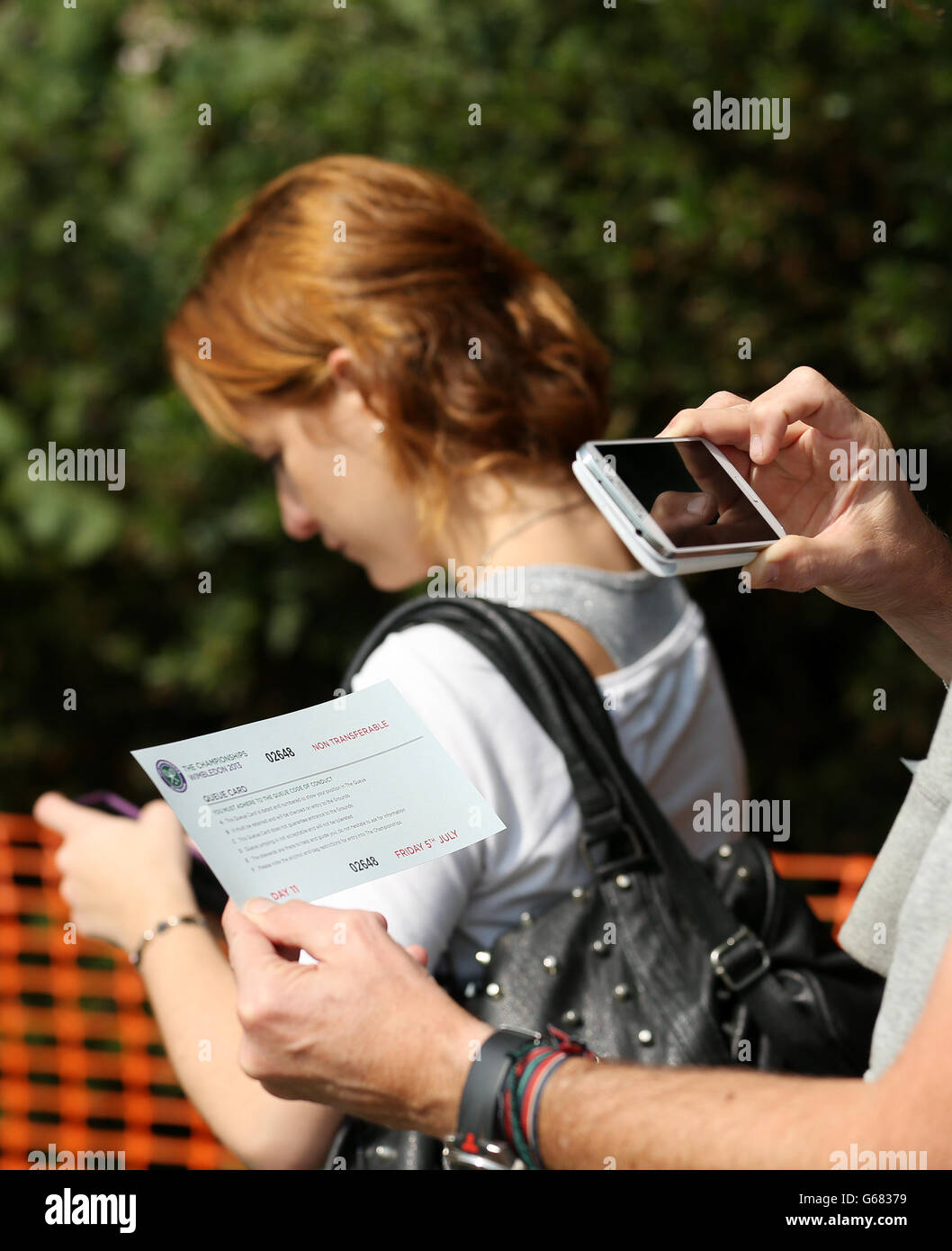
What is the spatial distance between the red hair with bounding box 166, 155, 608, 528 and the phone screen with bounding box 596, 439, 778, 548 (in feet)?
1.61

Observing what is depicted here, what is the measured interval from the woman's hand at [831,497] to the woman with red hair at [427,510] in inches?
12.7

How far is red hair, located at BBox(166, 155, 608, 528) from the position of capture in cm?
162

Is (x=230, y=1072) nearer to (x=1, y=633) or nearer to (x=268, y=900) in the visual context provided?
(x=268, y=900)

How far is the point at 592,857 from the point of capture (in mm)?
1301

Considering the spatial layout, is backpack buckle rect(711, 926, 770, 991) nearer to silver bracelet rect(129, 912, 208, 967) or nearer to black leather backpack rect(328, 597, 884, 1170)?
black leather backpack rect(328, 597, 884, 1170)

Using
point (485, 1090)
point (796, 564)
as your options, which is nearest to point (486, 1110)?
point (485, 1090)

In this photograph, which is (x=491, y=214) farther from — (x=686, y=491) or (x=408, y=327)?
(x=686, y=491)

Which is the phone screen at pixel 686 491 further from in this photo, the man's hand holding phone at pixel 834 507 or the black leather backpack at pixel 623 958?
the black leather backpack at pixel 623 958

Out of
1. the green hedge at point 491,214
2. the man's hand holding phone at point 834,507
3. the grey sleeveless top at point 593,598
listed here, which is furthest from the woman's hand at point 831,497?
the green hedge at point 491,214

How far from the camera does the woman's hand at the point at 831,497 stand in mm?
1138

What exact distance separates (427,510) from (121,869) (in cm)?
62

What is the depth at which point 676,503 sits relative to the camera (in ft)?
3.61

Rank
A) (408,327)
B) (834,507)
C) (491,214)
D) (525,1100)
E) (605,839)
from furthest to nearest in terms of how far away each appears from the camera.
Result: (491,214), (408,327), (605,839), (834,507), (525,1100)
